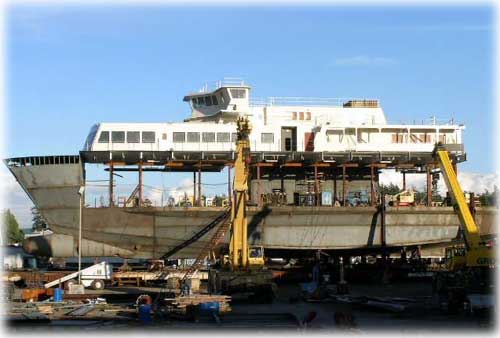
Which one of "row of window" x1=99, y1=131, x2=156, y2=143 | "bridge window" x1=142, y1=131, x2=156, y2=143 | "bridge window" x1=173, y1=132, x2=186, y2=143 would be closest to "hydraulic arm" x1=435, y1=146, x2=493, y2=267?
"bridge window" x1=173, y1=132, x2=186, y2=143

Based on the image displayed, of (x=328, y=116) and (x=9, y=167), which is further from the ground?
(x=328, y=116)

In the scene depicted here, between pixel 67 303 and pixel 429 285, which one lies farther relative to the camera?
pixel 429 285

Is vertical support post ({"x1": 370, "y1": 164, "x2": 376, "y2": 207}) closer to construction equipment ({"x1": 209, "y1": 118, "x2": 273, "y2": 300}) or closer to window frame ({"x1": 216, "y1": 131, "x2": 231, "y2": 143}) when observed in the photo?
window frame ({"x1": 216, "y1": 131, "x2": 231, "y2": 143})

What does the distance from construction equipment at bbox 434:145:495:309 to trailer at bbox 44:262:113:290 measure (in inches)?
694

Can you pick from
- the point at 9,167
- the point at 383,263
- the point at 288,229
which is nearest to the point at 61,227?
the point at 9,167

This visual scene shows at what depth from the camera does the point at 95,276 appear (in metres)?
39.8

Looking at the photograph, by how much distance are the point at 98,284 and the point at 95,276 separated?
69 centimetres

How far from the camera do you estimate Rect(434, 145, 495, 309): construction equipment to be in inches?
1151

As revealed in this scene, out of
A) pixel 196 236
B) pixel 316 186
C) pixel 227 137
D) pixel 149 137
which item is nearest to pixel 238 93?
pixel 227 137

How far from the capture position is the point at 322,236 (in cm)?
4512

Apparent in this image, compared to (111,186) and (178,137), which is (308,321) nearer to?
(111,186)

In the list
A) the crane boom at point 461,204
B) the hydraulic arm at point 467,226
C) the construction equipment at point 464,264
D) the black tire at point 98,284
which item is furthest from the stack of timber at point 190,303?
the crane boom at point 461,204

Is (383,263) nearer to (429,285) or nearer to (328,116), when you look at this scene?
(429,285)

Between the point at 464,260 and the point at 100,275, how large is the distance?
63.0 ft
